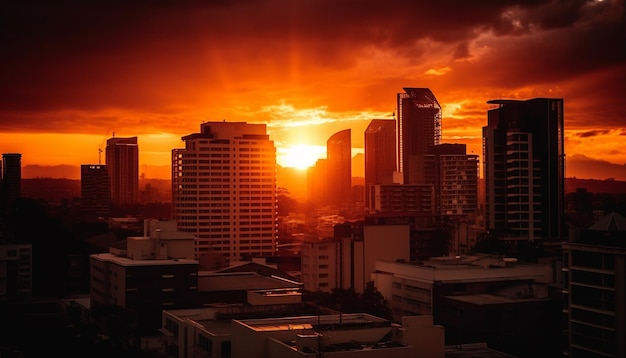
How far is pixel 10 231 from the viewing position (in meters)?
24.3

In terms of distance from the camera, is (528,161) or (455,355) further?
(528,161)

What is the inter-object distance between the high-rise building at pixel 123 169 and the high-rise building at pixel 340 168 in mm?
11860

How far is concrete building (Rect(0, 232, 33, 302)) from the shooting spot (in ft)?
57.8

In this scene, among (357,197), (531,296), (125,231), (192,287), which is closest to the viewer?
(531,296)

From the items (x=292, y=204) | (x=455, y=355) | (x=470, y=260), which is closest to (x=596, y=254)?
(x=455, y=355)

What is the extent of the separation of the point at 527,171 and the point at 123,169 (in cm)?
3061

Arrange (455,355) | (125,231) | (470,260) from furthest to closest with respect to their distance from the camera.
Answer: (125,231)
(470,260)
(455,355)

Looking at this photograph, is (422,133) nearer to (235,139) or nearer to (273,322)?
(235,139)

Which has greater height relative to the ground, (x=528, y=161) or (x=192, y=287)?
(x=528, y=161)

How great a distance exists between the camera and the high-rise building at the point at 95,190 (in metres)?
42.8

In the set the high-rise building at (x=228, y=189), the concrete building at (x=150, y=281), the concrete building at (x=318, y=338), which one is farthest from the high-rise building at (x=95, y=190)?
the concrete building at (x=318, y=338)

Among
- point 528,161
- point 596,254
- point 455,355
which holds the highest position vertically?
point 528,161

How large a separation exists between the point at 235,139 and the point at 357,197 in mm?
23116

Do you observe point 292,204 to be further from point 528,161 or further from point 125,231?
point 528,161
